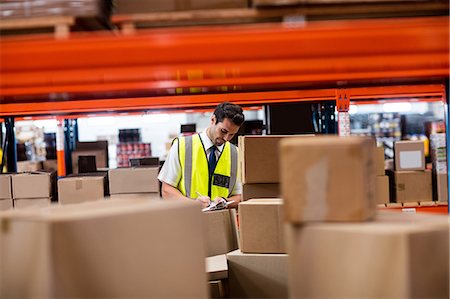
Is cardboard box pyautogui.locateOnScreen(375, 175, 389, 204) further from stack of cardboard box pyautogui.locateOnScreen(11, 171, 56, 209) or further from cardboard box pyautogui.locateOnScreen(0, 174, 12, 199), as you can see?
cardboard box pyautogui.locateOnScreen(0, 174, 12, 199)

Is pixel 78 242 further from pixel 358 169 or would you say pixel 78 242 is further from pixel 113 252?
pixel 358 169

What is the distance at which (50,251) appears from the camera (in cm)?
161

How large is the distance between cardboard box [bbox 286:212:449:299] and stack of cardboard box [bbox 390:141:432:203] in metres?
4.46

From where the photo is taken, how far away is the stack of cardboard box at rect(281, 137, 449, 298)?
5.51ft

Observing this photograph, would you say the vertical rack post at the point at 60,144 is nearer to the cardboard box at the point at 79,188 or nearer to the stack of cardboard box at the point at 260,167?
the cardboard box at the point at 79,188

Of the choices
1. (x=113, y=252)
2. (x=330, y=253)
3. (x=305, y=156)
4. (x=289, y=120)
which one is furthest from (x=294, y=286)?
(x=289, y=120)

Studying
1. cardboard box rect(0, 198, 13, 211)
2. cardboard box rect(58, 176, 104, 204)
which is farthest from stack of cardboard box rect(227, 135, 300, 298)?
cardboard box rect(0, 198, 13, 211)

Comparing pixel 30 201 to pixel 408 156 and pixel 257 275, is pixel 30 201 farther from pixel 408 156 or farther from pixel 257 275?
pixel 408 156

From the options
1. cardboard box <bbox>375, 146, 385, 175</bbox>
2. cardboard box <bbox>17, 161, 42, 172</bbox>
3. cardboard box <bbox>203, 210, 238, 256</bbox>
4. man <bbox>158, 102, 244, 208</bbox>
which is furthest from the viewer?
cardboard box <bbox>17, 161, 42, 172</bbox>

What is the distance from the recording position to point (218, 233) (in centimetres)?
304

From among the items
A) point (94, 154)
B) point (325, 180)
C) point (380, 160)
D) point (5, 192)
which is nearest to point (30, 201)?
point (5, 192)

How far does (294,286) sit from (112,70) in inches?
36.3

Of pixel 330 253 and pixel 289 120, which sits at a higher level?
pixel 289 120

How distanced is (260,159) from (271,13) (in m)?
1.42
